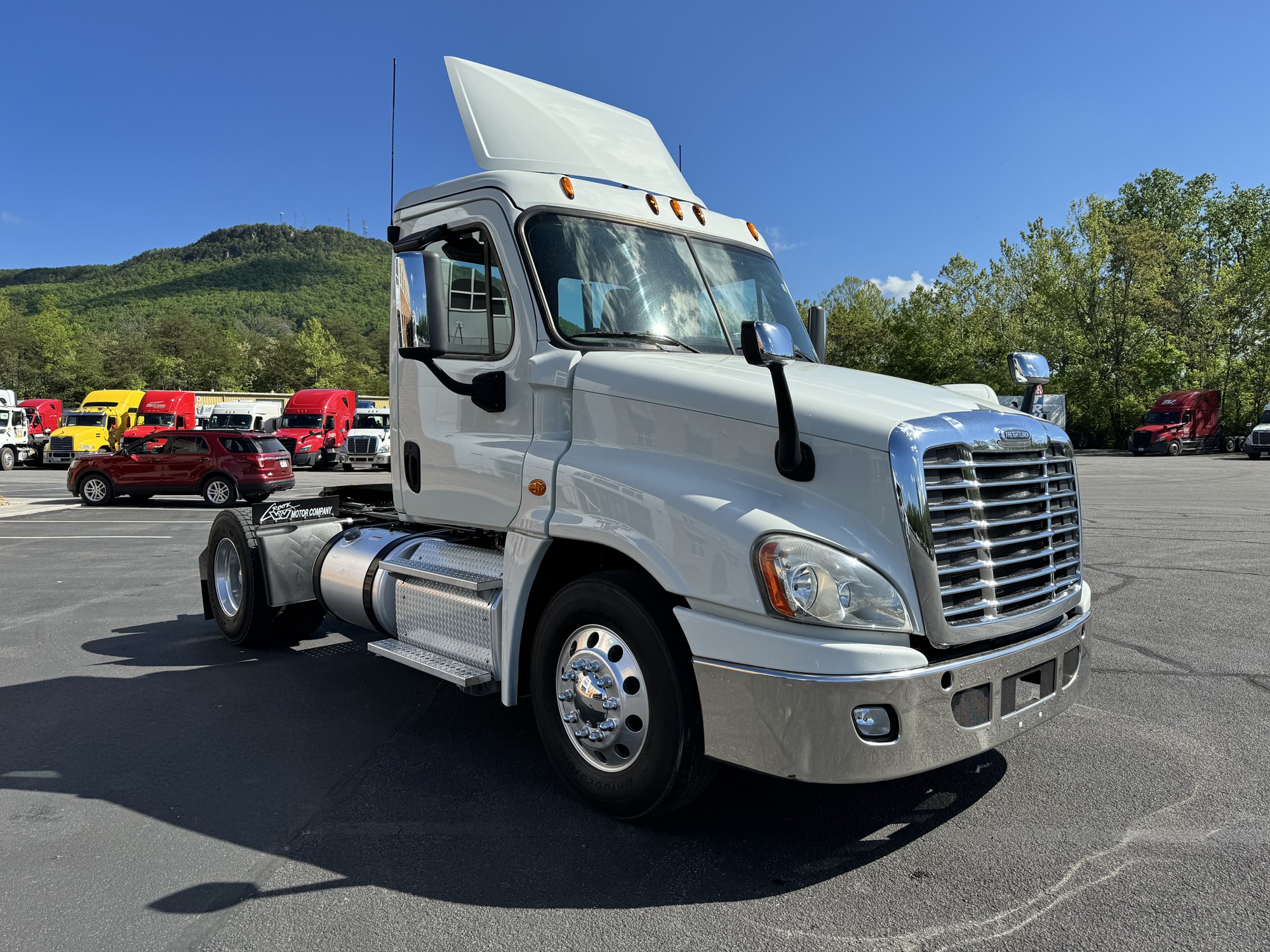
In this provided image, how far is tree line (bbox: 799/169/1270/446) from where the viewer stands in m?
51.2

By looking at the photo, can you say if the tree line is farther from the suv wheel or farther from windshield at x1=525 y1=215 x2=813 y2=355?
windshield at x1=525 y1=215 x2=813 y2=355

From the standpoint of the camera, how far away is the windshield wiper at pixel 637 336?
415 centimetres

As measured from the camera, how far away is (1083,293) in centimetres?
5288

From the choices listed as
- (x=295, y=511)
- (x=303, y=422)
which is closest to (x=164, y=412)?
(x=303, y=422)

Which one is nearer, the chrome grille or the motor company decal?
the chrome grille

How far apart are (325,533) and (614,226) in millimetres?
3340

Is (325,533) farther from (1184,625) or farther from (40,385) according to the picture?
(40,385)

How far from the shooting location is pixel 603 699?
11.9ft

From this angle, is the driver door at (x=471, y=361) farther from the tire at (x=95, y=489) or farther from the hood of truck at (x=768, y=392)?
the tire at (x=95, y=489)

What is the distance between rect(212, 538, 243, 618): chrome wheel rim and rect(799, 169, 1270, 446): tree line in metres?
47.0

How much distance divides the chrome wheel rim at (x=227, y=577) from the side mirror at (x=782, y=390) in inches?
199


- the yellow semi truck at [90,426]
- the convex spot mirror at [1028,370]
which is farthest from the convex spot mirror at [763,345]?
the yellow semi truck at [90,426]

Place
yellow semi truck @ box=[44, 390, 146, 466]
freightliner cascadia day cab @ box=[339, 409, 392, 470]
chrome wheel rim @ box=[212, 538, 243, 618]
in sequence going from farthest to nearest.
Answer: yellow semi truck @ box=[44, 390, 146, 466]
freightliner cascadia day cab @ box=[339, 409, 392, 470]
chrome wheel rim @ box=[212, 538, 243, 618]

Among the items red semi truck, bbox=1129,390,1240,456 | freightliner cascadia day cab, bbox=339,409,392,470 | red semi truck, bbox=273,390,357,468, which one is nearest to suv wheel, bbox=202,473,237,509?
freightliner cascadia day cab, bbox=339,409,392,470
